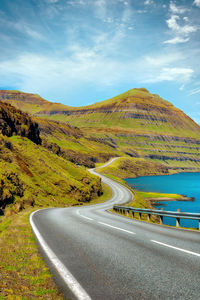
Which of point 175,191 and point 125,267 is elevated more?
point 125,267

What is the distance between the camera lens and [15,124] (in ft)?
185

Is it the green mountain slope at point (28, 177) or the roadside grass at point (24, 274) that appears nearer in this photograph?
the roadside grass at point (24, 274)

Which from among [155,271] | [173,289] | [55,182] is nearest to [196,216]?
[155,271]

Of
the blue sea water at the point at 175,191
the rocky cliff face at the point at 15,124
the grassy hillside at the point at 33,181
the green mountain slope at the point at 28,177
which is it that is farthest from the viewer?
the blue sea water at the point at 175,191

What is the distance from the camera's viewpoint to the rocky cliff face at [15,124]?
49816 mm

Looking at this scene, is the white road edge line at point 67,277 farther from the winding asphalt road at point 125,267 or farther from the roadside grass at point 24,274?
the roadside grass at point 24,274

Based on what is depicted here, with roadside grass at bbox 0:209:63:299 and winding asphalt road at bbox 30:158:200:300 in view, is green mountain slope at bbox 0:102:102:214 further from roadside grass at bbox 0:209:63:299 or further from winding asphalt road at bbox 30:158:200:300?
winding asphalt road at bbox 30:158:200:300

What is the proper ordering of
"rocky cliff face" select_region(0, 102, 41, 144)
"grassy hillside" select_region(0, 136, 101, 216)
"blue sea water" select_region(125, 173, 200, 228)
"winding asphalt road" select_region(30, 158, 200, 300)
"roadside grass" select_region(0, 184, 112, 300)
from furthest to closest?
"blue sea water" select_region(125, 173, 200, 228) < "rocky cliff face" select_region(0, 102, 41, 144) < "grassy hillside" select_region(0, 136, 101, 216) < "winding asphalt road" select_region(30, 158, 200, 300) < "roadside grass" select_region(0, 184, 112, 300)

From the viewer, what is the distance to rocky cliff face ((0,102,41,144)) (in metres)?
49.8

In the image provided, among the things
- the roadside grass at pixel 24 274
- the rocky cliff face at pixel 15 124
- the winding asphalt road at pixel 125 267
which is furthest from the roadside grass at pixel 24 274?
the rocky cliff face at pixel 15 124

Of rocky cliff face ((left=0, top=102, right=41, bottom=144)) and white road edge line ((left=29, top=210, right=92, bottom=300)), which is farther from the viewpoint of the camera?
rocky cliff face ((left=0, top=102, right=41, bottom=144))

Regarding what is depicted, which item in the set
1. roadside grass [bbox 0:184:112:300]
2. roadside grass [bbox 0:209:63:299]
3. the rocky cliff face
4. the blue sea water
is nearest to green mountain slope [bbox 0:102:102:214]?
the rocky cliff face

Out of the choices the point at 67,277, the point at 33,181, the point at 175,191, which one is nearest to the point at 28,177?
the point at 33,181

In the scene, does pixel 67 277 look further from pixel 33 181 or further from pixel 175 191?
pixel 175 191
